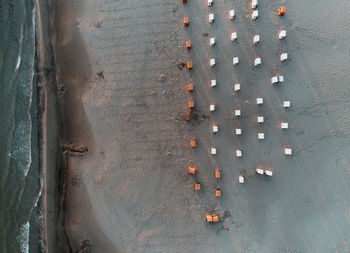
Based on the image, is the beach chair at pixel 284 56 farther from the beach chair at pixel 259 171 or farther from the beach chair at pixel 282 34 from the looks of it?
the beach chair at pixel 259 171

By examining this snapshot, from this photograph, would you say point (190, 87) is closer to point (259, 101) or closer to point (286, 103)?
point (259, 101)

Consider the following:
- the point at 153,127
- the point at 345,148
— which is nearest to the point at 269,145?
A: the point at 345,148

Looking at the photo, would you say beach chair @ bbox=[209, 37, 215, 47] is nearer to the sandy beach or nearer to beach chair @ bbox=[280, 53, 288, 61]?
the sandy beach

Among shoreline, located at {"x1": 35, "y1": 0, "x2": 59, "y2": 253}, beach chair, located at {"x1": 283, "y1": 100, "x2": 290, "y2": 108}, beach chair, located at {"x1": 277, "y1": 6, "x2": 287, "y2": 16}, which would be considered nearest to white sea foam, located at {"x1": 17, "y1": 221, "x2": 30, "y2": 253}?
shoreline, located at {"x1": 35, "y1": 0, "x2": 59, "y2": 253}

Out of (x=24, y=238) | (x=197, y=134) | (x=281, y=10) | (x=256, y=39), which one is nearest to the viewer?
(x=281, y=10)

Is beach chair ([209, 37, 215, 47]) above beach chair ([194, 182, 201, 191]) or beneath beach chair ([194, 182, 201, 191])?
above

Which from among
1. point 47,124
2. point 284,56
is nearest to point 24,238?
point 47,124
